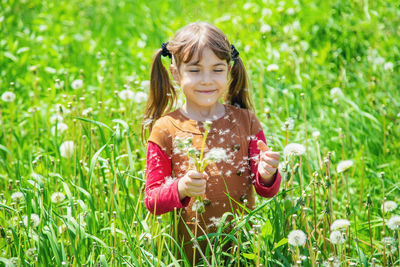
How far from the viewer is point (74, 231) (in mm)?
2037

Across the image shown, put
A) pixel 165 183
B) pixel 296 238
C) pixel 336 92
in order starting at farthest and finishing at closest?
1. pixel 336 92
2. pixel 165 183
3. pixel 296 238

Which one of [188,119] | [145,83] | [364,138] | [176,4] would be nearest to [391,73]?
[364,138]

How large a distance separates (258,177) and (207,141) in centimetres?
23

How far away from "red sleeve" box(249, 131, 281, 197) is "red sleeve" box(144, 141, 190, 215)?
0.90 feet

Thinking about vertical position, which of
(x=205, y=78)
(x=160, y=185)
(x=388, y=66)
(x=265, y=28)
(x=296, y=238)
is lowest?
(x=296, y=238)

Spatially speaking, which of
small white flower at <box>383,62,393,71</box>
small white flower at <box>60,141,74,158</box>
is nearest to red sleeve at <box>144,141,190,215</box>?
small white flower at <box>60,141,74,158</box>

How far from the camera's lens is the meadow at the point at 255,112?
1.97m

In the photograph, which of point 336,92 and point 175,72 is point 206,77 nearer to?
point 175,72

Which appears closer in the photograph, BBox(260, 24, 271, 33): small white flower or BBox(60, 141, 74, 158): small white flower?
BBox(60, 141, 74, 158): small white flower

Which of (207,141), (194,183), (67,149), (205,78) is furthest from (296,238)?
(67,149)

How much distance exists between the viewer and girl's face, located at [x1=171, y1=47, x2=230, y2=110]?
197 cm

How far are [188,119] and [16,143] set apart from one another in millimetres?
1624

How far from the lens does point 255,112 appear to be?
2.34 metres

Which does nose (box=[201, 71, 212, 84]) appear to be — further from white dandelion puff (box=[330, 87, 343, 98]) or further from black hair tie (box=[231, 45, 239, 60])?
white dandelion puff (box=[330, 87, 343, 98])
